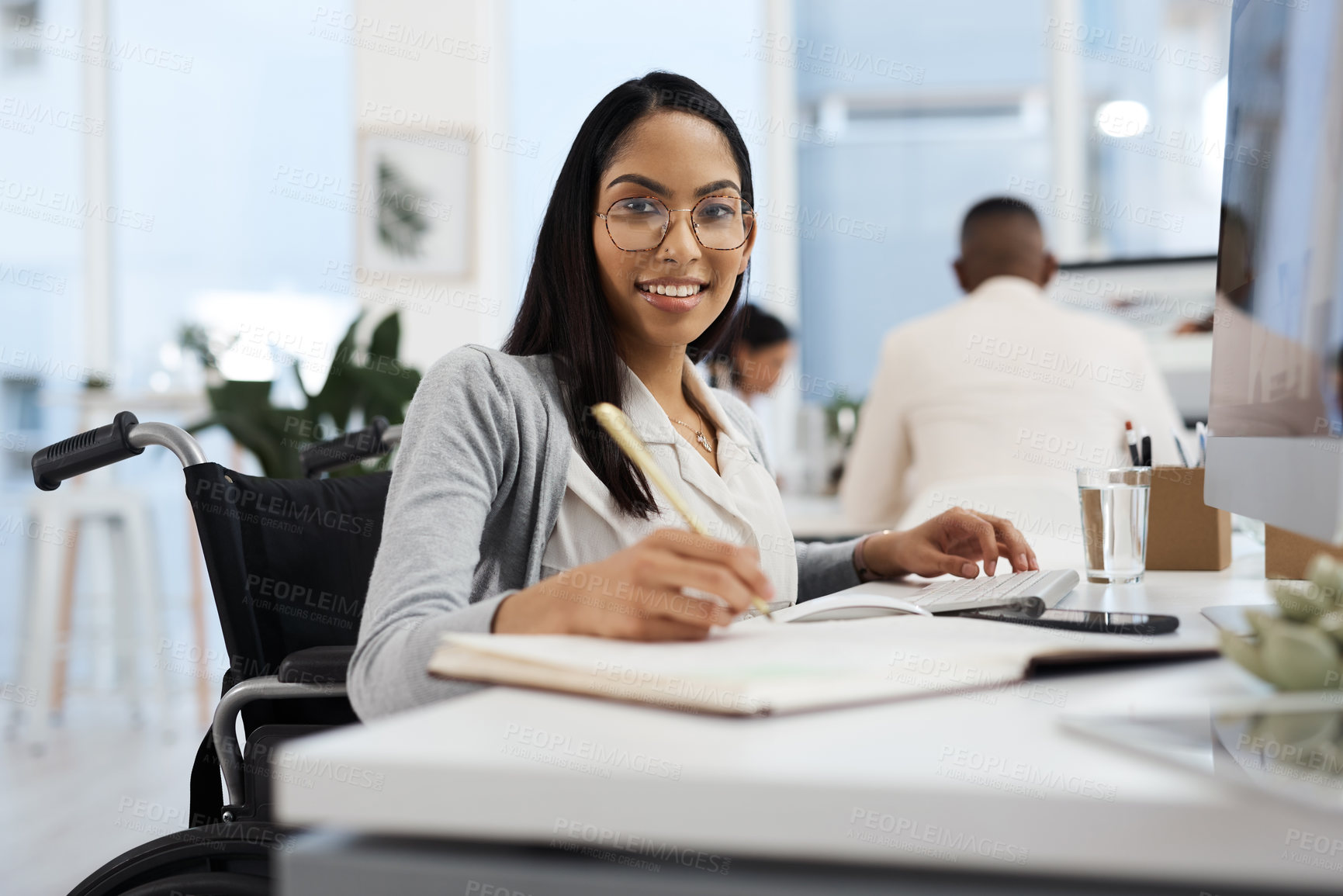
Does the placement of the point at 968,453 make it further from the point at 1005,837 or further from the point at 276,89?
the point at 276,89

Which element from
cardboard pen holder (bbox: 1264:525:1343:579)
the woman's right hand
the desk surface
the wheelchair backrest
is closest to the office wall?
the wheelchair backrest

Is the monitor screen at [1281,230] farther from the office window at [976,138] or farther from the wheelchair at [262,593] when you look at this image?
the office window at [976,138]

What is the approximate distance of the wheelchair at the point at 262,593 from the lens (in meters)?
1.03

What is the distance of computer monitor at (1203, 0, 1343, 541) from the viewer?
606 mm

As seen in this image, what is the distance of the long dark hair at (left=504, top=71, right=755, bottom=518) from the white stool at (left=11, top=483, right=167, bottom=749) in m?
2.64

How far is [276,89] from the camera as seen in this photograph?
175 inches

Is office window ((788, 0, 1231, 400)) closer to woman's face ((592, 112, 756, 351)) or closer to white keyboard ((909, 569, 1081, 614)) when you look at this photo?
woman's face ((592, 112, 756, 351))

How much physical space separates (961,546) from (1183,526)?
32 cm

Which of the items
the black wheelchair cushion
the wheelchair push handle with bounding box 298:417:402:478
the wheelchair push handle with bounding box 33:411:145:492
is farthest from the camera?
the wheelchair push handle with bounding box 298:417:402:478

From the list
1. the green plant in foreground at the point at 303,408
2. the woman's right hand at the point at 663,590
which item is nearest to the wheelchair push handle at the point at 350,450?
the woman's right hand at the point at 663,590

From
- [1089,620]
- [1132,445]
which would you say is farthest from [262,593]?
[1132,445]

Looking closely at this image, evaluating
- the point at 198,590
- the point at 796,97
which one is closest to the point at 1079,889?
the point at 198,590

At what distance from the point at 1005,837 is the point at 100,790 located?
9.44ft

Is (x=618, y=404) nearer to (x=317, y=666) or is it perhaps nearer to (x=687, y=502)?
(x=687, y=502)
